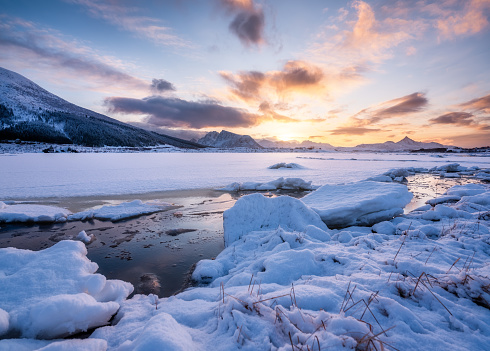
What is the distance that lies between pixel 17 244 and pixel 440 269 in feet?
28.8

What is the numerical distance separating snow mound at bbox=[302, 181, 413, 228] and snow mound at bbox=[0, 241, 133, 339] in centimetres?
532

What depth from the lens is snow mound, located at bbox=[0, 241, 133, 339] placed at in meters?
2.40

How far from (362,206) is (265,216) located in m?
2.94

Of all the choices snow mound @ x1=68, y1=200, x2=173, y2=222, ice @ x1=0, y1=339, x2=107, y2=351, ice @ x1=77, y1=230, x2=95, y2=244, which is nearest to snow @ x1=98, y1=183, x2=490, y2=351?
ice @ x1=0, y1=339, x2=107, y2=351

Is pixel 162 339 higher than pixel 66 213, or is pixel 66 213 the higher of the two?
pixel 162 339

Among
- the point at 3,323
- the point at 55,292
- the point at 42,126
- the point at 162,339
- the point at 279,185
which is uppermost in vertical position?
the point at 42,126

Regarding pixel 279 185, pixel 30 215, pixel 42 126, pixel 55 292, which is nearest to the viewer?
pixel 55 292

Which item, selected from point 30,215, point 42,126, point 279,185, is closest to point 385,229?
point 279,185

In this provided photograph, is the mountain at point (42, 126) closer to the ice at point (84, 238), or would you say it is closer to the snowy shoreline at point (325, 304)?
the ice at point (84, 238)

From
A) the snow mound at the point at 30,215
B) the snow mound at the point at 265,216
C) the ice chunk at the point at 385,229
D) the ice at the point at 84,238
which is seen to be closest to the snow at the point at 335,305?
the ice chunk at the point at 385,229

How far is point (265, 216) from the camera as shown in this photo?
6000mm

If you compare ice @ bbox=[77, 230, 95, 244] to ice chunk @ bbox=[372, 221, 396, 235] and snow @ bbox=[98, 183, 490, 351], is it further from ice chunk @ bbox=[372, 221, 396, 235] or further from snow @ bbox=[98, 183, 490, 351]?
ice chunk @ bbox=[372, 221, 396, 235]

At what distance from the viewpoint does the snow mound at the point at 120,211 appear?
23.5ft

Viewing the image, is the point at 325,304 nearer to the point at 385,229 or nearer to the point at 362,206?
the point at 385,229
